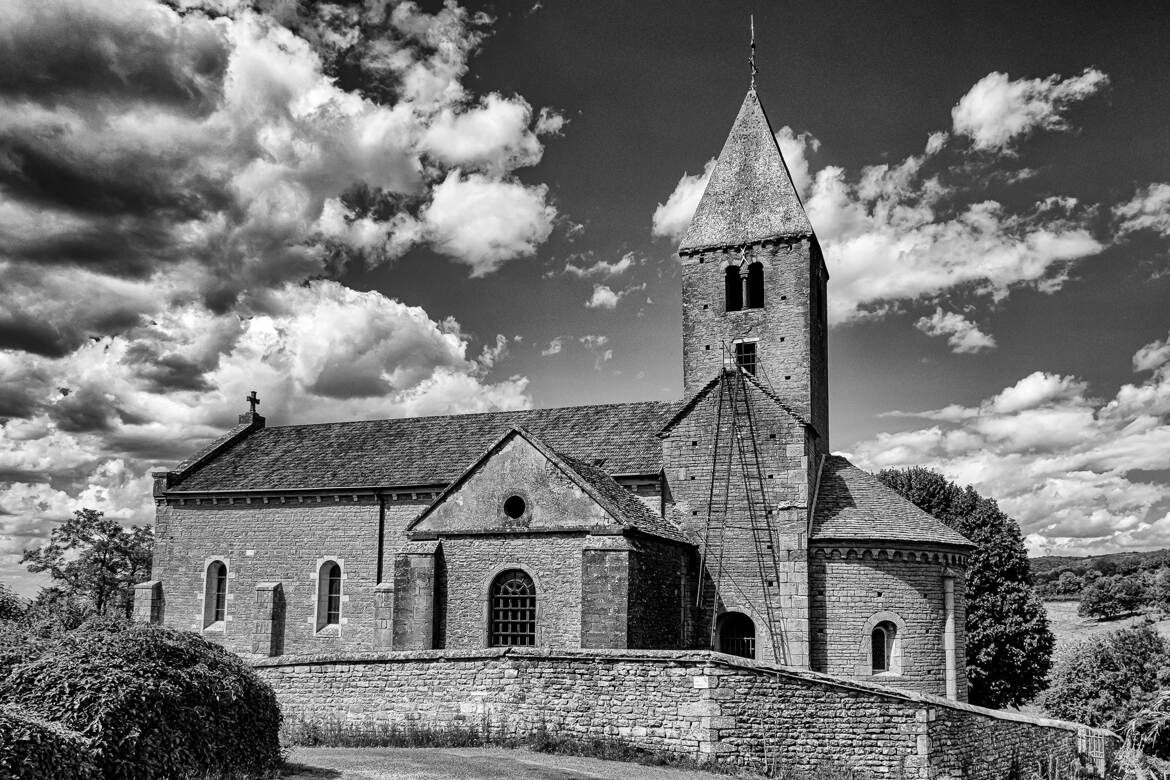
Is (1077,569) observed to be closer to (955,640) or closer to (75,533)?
(955,640)

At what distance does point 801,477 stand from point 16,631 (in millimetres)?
20838

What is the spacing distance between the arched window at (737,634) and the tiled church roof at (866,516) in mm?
3262

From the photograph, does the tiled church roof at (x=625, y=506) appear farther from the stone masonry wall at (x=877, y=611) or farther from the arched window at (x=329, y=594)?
the arched window at (x=329, y=594)

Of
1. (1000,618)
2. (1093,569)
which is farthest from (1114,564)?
(1000,618)

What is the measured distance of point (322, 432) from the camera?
3869cm

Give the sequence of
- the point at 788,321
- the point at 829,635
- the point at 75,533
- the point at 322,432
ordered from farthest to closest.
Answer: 1. the point at 75,533
2. the point at 322,432
3. the point at 788,321
4. the point at 829,635

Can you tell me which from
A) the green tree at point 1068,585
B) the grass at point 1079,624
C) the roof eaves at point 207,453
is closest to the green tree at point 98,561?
the roof eaves at point 207,453

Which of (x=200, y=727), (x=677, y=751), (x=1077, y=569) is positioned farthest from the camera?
(x=1077, y=569)

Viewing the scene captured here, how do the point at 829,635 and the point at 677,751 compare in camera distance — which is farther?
the point at 829,635

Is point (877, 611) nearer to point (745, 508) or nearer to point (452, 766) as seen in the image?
point (745, 508)

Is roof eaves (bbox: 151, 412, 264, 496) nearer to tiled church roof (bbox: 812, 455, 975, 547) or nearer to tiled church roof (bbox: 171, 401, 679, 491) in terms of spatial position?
tiled church roof (bbox: 171, 401, 679, 491)

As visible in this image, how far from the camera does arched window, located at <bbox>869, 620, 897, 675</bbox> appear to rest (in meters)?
26.8

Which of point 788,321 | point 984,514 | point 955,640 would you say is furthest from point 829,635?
point 984,514

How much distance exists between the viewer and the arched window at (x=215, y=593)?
1394 inches
